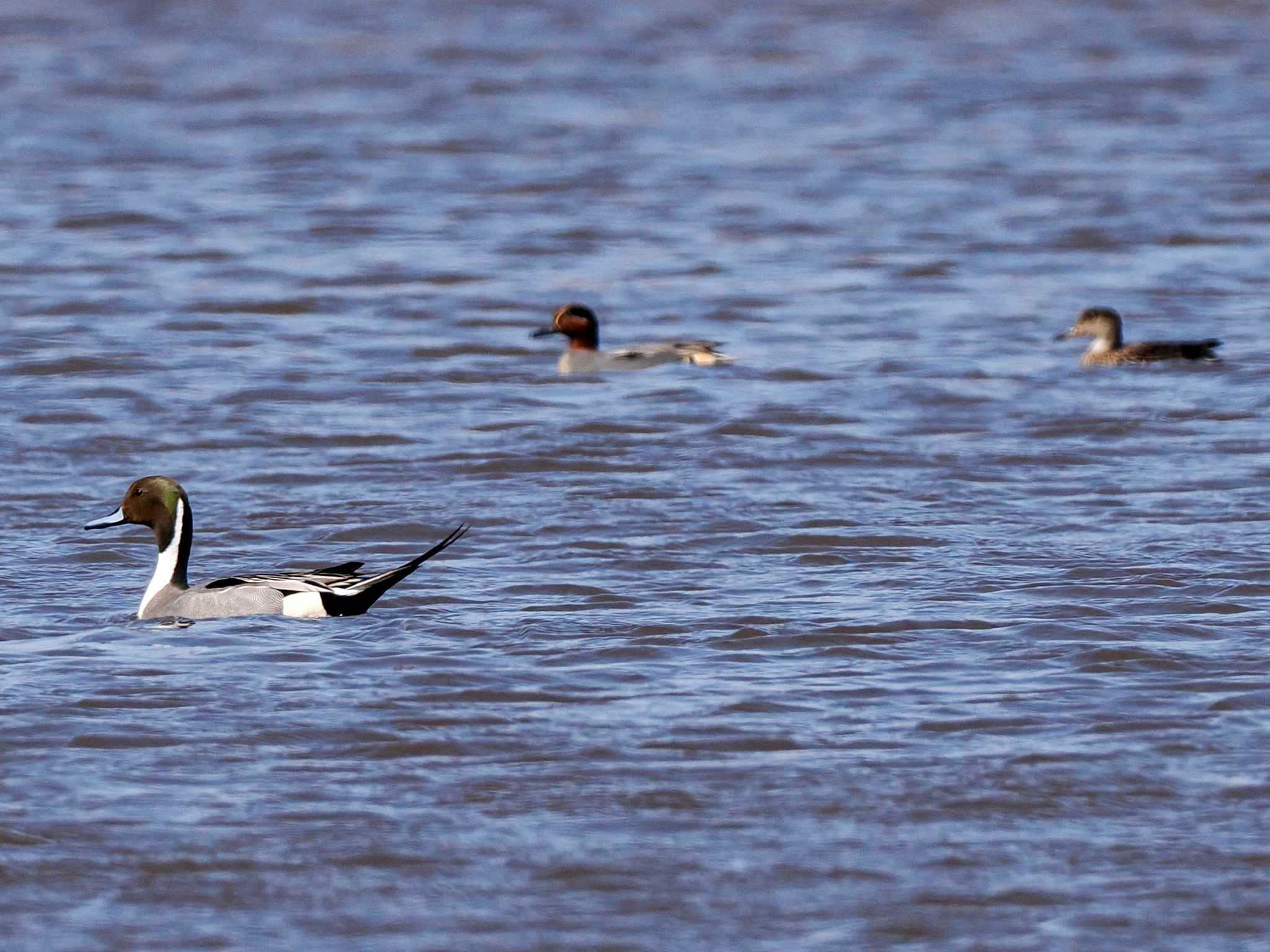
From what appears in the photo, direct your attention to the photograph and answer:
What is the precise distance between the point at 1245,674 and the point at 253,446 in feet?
19.9

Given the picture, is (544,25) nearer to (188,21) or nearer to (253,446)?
(188,21)

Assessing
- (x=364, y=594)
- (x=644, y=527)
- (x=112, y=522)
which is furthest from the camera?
(x=644, y=527)

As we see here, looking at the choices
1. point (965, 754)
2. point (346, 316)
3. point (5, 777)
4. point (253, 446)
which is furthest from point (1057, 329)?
point (5, 777)

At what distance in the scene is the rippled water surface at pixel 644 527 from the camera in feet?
20.8

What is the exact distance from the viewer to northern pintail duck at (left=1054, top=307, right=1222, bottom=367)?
1453 cm

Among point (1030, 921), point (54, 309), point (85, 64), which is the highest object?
point (85, 64)

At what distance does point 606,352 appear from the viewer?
14.9 m

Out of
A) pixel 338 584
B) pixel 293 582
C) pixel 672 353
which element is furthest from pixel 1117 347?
pixel 293 582

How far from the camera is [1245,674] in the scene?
7.99m

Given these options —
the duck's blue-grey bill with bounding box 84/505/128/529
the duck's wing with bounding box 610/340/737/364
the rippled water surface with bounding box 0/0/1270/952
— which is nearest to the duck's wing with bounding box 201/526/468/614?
the rippled water surface with bounding box 0/0/1270/952

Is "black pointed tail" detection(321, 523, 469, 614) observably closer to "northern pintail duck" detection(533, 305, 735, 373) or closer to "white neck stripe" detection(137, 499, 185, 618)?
"white neck stripe" detection(137, 499, 185, 618)

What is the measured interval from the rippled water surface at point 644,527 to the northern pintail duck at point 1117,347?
0.62ft

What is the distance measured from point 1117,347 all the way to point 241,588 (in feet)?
24.0

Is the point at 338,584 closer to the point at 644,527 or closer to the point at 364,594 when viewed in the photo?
the point at 364,594
